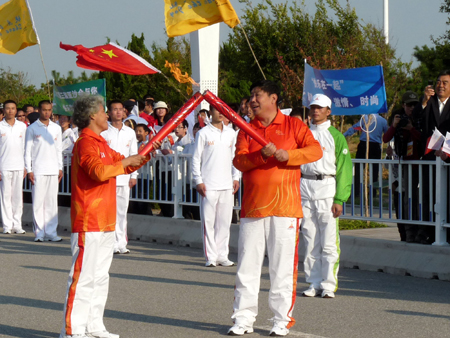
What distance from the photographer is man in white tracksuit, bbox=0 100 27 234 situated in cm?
1518

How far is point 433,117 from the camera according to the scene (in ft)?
33.2

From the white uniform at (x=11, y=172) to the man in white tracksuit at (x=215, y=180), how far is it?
5597 mm

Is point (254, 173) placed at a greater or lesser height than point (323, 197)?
greater

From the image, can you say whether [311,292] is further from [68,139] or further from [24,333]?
[68,139]

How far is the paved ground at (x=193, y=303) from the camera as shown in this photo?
6.80m

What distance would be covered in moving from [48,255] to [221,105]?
639 centimetres

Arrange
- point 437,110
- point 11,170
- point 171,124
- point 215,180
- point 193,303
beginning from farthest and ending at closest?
point 11,170 → point 215,180 → point 437,110 → point 193,303 → point 171,124

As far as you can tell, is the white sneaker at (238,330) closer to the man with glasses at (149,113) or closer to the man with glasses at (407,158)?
the man with glasses at (407,158)

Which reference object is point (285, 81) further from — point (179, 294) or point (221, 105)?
point (221, 105)

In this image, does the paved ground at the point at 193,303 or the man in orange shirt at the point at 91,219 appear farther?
the paved ground at the point at 193,303

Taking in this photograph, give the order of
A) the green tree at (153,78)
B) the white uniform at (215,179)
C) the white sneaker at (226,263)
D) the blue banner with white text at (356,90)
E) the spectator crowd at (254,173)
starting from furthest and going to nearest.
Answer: the green tree at (153,78), the blue banner with white text at (356,90), the white uniform at (215,179), the white sneaker at (226,263), the spectator crowd at (254,173)

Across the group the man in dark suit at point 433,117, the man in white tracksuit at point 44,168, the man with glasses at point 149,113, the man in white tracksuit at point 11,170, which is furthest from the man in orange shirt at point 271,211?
the man in white tracksuit at point 11,170

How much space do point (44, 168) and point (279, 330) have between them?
8.63 meters

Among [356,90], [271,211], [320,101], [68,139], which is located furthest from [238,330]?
[68,139]
